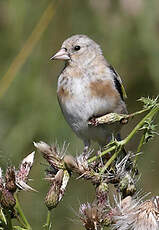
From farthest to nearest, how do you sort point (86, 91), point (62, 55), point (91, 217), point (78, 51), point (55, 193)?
1. point (78, 51)
2. point (62, 55)
3. point (86, 91)
4. point (55, 193)
5. point (91, 217)

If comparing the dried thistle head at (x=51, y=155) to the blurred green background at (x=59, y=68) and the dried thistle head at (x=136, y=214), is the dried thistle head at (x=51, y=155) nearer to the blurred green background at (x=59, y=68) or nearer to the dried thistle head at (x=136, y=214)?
the dried thistle head at (x=136, y=214)

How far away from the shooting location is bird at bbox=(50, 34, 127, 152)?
3836 millimetres

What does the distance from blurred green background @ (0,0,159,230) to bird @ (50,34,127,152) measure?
626mm

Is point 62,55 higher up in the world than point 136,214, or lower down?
higher up

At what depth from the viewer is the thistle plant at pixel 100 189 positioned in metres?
2.36

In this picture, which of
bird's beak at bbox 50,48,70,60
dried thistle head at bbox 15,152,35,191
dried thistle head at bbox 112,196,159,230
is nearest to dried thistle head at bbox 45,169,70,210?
dried thistle head at bbox 15,152,35,191

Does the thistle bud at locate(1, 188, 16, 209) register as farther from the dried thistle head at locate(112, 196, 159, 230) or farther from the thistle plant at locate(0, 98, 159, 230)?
the dried thistle head at locate(112, 196, 159, 230)

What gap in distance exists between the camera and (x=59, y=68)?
5316 millimetres

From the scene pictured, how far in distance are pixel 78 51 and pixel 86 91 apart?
1.54 ft

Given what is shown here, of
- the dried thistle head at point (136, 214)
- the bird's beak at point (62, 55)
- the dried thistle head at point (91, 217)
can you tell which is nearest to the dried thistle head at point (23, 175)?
the dried thistle head at point (91, 217)

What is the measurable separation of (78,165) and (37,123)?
8.04 feet

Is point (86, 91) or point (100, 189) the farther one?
point (86, 91)

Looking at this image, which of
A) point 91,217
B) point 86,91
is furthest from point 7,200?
point 86,91

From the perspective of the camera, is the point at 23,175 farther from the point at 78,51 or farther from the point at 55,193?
the point at 78,51
